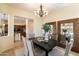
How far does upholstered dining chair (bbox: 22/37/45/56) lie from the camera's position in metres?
2.30

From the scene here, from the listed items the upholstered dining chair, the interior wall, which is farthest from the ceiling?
Result: the upholstered dining chair

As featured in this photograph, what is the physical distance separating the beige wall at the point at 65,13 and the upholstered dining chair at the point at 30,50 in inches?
24.3

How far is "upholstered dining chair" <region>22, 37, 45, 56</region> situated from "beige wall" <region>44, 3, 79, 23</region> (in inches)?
24.3

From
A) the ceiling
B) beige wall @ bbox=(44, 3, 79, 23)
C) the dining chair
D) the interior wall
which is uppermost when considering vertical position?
the ceiling

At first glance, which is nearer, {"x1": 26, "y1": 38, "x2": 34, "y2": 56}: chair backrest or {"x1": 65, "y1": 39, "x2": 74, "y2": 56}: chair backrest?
{"x1": 65, "y1": 39, "x2": 74, "y2": 56}: chair backrest

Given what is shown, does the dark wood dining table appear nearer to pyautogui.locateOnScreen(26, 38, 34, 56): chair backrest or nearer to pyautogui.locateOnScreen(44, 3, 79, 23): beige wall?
pyautogui.locateOnScreen(26, 38, 34, 56): chair backrest

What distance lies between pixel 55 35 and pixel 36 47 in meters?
0.50

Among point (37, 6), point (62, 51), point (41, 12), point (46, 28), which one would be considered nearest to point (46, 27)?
point (46, 28)

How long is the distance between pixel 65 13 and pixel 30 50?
111 cm

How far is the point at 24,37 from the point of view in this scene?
7.68 ft

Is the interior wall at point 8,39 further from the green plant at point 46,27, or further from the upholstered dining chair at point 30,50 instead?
the green plant at point 46,27

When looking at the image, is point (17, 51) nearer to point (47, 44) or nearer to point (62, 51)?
Result: point (47, 44)

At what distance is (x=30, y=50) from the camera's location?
239 cm

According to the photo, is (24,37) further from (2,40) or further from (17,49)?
(2,40)
